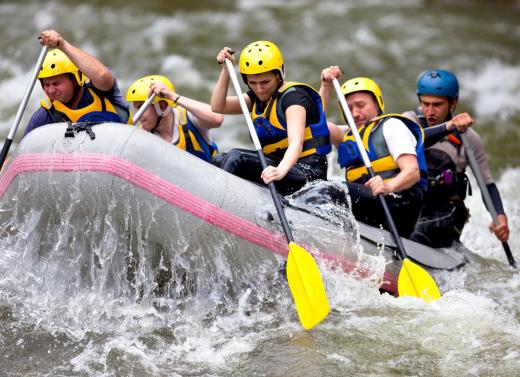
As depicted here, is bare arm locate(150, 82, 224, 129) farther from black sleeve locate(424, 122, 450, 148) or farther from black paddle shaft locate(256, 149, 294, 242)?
black sleeve locate(424, 122, 450, 148)

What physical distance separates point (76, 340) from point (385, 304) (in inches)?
79.5

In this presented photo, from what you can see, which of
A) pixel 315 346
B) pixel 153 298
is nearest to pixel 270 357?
pixel 315 346

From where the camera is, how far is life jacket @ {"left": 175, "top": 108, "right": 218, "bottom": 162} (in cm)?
612

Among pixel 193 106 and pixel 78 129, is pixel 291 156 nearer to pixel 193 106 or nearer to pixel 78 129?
pixel 193 106

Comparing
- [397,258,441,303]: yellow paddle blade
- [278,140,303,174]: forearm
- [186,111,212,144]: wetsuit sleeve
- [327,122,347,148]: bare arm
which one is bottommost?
[397,258,441,303]: yellow paddle blade

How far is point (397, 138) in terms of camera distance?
5723 millimetres

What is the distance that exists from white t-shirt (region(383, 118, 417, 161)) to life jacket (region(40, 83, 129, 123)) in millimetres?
1900

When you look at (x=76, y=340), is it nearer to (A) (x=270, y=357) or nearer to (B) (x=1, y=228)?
(B) (x=1, y=228)

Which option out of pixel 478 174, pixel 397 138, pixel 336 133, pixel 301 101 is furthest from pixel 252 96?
pixel 478 174

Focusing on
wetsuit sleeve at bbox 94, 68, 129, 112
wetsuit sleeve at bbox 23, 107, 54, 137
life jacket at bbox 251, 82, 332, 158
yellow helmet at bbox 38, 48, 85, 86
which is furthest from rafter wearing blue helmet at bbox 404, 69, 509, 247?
wetsuit sleeve at bbox 23, 107, 54, 137

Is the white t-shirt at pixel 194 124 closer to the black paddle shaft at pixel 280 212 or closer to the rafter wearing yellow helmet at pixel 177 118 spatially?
the rafter wearing yellow helmet at pixel 177 118

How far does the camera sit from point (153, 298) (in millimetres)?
5438

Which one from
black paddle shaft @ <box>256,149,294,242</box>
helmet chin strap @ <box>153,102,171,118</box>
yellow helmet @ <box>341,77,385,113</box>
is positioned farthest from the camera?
yellow helmet @ <box>341,77,385,113</box>

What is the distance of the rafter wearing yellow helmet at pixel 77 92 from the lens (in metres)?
5.57
